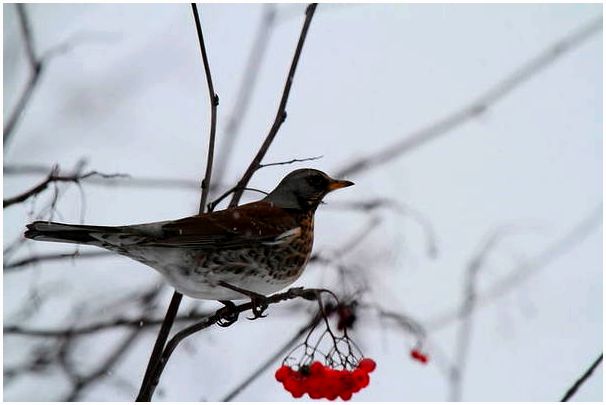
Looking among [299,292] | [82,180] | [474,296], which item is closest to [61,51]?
[82,180]

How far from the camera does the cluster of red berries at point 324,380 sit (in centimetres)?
218

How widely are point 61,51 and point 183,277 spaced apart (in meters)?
0.86

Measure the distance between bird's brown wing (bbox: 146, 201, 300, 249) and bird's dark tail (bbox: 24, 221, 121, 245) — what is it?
9.0 inches

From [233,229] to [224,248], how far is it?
0.08 meters

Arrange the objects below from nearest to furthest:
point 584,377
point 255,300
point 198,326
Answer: point 584,377, point 198,326, point 255,300

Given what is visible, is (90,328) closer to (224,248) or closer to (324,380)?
(224,248)

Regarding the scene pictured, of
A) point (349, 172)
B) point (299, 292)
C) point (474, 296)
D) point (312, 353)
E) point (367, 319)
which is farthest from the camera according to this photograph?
point (474, 296)

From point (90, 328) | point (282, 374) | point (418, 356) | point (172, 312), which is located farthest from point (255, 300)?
point (418, 356)

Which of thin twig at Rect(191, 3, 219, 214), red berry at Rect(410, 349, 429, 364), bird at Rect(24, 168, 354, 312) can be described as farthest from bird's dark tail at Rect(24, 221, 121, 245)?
red berry at Rect(410, 349, 429, 364)

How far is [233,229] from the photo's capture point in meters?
2.66

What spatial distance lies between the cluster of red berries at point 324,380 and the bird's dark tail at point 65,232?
2.35 ft

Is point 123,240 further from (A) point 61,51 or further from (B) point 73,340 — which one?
(A) point 61,51

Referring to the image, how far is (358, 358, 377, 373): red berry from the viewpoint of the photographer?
221cm

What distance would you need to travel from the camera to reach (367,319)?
8.09 feet
